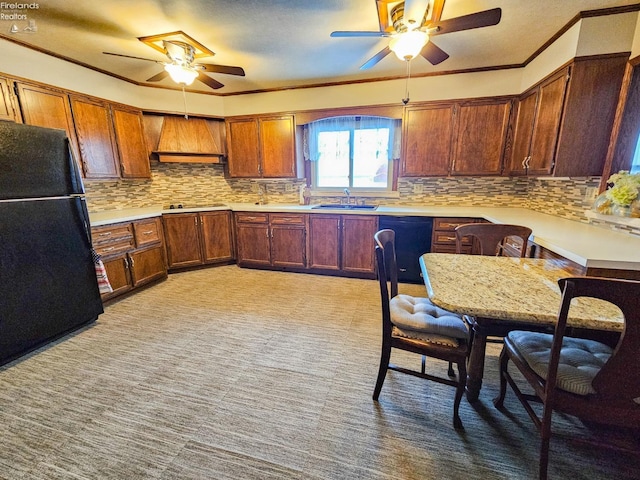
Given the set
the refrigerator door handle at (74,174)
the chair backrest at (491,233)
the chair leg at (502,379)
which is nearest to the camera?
the chair leg at (502,379)

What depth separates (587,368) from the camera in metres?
1.10

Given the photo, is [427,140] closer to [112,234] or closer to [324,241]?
[324,241]

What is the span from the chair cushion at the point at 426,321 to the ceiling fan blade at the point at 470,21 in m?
1.78

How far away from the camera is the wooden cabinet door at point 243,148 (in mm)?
3912

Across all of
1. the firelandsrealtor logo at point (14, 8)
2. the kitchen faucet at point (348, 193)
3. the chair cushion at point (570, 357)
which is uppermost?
the firelandsrealtor logo at point (14, 8)

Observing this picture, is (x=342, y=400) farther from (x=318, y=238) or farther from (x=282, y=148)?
(x=282, y=148)

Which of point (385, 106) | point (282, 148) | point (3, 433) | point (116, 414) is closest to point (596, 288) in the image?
point (116, 414)

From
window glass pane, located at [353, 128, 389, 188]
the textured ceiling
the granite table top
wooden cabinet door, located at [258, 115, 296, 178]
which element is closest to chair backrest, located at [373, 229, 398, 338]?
the granite table top

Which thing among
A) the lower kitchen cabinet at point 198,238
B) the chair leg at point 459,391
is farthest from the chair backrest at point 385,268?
the lower kitchen cabinet at point 198,238

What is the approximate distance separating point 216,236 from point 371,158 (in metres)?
2.48

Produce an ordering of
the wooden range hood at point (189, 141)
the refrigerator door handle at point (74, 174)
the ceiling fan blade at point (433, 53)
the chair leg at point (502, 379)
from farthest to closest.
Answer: the wooden range hood at point (189, 141) → the refrigerator door handle at point (74, 174) → the ceiling fan blade at point (433, 53) → the chair leg at point (502, 379)

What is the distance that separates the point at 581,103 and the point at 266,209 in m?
3.28

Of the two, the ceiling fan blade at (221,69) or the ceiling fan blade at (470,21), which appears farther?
the ceiling fan blade at (221,69)

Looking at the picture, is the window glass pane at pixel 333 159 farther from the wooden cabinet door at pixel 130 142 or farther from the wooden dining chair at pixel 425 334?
the wooden dining chair at pixel 425 334
